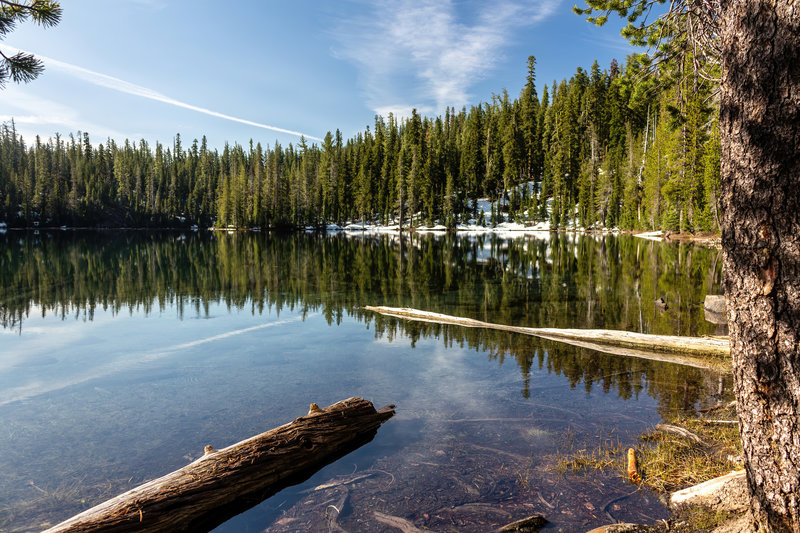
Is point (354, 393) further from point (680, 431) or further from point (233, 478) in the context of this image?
point (680, 431)

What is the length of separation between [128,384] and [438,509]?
7.95 metres

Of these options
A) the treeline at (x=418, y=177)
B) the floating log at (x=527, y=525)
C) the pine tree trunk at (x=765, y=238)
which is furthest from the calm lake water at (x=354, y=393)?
the treeline at (x=418, y=177)

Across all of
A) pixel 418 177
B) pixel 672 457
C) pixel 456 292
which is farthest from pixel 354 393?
pixel 418 177

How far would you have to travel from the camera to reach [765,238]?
3455 millimetres

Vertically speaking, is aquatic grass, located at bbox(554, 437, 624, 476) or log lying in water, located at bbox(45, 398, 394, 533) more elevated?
log lying in water, located at bbox(45, 398, 394, 533)

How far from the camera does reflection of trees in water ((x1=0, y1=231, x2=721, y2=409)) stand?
38.0 feet

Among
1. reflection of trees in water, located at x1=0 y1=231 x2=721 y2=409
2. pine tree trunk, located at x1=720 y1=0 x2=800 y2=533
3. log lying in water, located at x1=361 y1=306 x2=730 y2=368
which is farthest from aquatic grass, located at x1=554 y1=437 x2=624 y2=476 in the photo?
log lying in water, located at x1=361 y1=306 x2=730 y2=368

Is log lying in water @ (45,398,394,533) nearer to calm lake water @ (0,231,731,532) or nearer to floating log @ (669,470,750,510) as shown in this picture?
calm lake water @ (0,231,731,532)

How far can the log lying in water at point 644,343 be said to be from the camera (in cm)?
→ 1091

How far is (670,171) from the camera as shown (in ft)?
184

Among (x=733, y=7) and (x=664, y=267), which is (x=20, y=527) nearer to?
(x=733, y=7)

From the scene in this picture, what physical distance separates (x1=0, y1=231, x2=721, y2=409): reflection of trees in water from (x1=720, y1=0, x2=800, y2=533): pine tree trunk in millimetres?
5304

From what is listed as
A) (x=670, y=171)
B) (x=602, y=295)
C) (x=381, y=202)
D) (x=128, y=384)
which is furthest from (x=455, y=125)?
(x=128, y=384)

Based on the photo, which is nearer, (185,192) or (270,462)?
(270,462)
